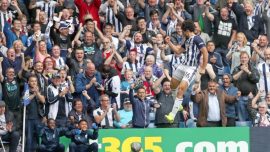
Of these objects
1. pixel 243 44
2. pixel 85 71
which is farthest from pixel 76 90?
pixel 243 44

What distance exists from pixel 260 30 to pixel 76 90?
21.8 feet

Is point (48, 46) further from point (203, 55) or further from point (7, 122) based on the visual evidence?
point (203, 55)

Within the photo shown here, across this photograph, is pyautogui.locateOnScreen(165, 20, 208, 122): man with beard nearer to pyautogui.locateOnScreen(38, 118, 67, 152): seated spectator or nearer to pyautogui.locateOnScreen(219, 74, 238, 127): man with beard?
pyautogui.locateOnScreen(219, 74, 238, 127): man with beard

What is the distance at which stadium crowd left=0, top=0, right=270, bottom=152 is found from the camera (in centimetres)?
2603

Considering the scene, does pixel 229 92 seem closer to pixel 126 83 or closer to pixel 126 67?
pixel 126 83

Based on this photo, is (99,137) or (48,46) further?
(48,46)

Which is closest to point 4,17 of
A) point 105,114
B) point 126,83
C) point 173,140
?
point 126,83

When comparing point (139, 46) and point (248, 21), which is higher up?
point (248, 21)

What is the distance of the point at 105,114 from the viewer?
26.3 m

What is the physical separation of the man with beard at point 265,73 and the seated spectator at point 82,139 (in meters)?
5.38

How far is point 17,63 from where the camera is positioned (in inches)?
1083

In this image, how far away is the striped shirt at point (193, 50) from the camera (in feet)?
82.8

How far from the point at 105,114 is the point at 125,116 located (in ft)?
1.85

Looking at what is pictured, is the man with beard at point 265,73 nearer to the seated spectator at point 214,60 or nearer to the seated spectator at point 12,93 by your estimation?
the seated spectator at point 214,60
